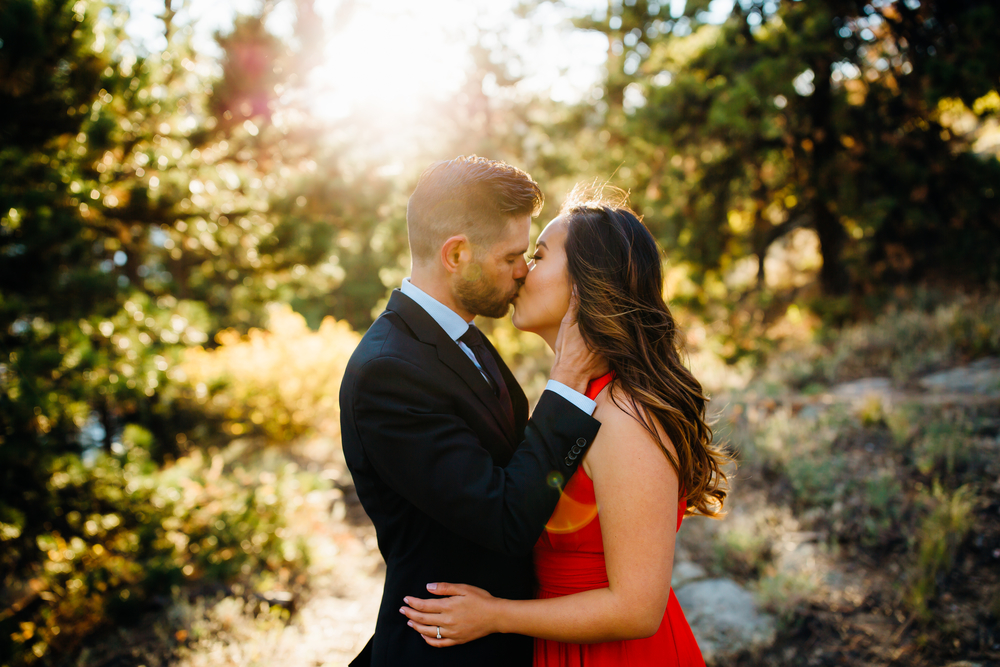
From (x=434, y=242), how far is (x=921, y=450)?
4594 mm

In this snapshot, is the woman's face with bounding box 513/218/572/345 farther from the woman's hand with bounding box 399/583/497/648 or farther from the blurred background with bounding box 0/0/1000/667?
the blurred background with bounding box 0/0/1000/667

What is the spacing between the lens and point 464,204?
1853 mm

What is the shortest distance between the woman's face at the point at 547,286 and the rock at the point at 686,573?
9.27 feet

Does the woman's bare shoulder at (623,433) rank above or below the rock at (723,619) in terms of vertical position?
above

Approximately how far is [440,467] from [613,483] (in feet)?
1.71

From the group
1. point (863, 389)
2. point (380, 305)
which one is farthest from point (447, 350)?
point (380, 305)

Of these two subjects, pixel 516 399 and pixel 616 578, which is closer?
pixel 616 578

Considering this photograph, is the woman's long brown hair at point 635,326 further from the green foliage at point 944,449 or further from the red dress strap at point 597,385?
the green foliage at point 944,449

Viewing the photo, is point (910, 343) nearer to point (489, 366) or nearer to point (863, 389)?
point (863, 389)

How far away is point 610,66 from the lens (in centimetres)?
1115

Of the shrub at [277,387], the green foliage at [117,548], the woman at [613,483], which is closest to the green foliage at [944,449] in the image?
the woman at [613,483]

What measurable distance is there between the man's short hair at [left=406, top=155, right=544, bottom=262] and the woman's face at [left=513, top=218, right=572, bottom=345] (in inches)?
6.4

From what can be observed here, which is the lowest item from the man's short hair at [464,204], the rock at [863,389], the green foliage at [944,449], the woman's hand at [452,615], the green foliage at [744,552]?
the green foliage at [744,552]

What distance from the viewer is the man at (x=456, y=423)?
1421mm
